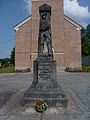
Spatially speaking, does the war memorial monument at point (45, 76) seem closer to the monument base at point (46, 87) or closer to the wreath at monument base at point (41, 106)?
the monument base at point (46, 87)

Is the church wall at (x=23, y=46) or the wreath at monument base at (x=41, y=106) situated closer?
the wreath at monument base at (x=41, y=106)

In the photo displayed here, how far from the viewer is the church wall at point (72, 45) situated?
27453 millimetres

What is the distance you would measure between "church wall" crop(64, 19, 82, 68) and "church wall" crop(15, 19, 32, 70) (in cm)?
646

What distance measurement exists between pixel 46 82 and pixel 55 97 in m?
0.84

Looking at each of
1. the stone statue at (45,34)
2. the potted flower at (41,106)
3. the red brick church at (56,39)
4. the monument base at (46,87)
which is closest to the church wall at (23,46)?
the red brick church at (56,39)

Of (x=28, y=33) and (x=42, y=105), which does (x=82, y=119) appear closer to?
(x=42, y=105)

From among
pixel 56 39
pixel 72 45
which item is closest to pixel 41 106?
pixel 56 39

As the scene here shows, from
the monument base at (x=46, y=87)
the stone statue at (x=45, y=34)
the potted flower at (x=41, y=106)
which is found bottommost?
the potted flower at (x=41, y=106)

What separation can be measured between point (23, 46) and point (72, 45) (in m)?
8.68

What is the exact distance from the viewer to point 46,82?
6.56m

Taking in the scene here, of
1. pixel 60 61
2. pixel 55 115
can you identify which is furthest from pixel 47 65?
pixel 60 61

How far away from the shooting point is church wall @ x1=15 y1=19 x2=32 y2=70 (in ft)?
90.1

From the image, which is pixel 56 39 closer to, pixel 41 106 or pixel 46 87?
pixel 46 87

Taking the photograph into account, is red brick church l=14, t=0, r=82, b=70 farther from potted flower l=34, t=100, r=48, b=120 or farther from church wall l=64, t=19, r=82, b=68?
potted flower l=34, t=100, r=48, b=120
